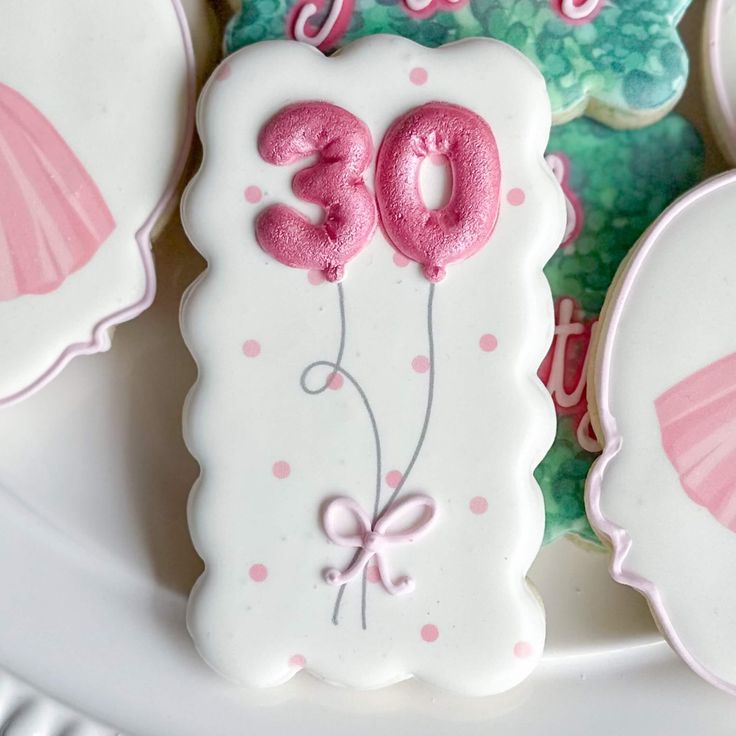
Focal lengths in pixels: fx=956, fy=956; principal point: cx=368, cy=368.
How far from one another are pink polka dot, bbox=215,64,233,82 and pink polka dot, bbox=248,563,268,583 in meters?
0.48

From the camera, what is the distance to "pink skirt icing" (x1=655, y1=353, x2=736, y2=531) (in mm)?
952

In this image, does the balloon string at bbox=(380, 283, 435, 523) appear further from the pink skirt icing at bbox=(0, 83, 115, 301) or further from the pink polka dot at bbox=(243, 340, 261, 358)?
the pink skirt icing at bbox=(0, 83, 115, 301)

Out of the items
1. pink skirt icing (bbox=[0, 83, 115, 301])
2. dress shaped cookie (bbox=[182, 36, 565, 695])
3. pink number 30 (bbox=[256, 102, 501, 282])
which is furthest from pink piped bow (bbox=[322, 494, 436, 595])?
pink skirt icing (bbox=[0, 83, 115, 301])

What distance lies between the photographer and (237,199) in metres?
0.94

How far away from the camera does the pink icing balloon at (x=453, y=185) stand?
0.92 m

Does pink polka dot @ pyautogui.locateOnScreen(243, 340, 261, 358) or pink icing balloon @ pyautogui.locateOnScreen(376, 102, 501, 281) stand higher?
pink icing balloon @ pyautogui.locateOnScreen(376, 102, 501, 281)

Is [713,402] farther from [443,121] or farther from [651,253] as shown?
[443,121]

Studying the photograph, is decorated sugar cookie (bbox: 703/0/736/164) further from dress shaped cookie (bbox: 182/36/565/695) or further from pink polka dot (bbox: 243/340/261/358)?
pink polka dot (bbox: 243/340/261/358)

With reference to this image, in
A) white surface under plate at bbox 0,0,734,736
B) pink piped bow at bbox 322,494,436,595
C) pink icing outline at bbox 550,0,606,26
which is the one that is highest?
pink icing outline at bbox 550,0,606,26

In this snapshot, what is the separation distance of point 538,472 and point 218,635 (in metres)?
0.37

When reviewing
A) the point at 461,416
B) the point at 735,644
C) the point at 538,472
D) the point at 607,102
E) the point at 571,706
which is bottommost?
the point at 571,706

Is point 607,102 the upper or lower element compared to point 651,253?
upper

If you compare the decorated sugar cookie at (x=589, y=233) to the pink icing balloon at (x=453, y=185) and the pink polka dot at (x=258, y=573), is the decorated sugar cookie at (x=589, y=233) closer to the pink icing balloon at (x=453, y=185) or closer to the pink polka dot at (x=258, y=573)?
the pink icing balloon at (x=453, y=185)

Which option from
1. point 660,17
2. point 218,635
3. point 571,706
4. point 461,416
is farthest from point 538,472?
point 660,17
